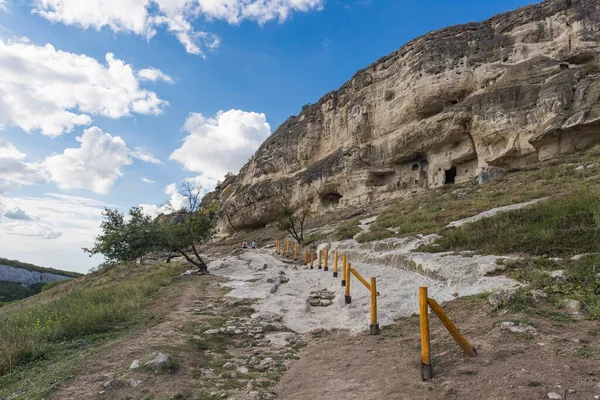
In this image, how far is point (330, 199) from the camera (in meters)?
37.5

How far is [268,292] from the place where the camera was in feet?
32.2

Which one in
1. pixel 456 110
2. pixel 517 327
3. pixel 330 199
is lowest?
pixel 517 327

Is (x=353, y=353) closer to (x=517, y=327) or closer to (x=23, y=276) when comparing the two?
(x=517, y=327)

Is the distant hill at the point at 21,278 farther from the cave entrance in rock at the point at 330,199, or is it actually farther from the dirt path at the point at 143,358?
the dirt path at the point at 143,358

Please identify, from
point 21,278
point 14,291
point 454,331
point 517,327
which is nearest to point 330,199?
point 517,327

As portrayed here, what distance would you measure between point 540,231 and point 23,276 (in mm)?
91188

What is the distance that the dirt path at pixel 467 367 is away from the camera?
303 centimetres

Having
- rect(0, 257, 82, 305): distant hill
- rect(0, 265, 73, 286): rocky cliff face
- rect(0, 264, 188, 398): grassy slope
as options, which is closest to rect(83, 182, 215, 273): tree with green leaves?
rect(0, 264, 188, 398): grassy slope

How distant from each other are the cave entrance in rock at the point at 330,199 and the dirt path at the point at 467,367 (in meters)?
31.8

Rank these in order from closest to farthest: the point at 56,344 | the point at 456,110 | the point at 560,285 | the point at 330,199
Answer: the point at 560,285 → the point at 56,344 → the point at 456,110 → the point at 330,199

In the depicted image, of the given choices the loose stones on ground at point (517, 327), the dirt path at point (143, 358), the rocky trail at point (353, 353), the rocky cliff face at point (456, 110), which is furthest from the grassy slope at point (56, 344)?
the rocky cliff face at point (456, 110)

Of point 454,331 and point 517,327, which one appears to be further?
point 517,327

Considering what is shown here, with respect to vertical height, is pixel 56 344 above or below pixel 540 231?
below

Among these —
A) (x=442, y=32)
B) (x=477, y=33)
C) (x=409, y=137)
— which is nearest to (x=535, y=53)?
(x=477, y=33)
